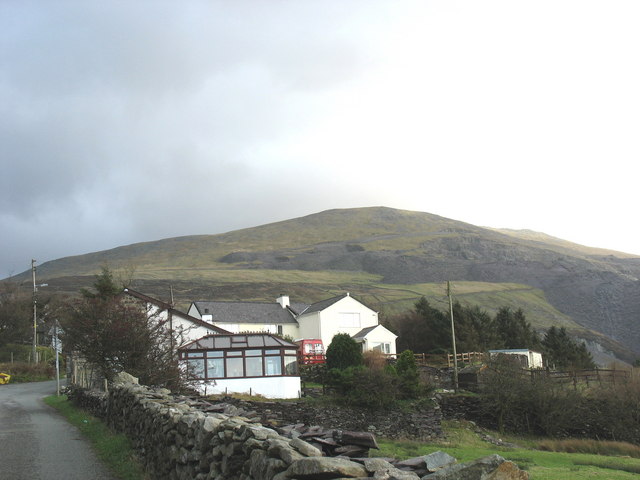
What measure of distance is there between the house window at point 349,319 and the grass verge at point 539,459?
89.1 feet

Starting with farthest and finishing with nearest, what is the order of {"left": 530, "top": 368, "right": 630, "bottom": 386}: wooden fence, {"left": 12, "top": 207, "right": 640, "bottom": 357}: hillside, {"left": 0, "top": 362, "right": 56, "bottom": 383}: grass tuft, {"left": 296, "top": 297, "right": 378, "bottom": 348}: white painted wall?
{"left": 12, "top": 207, "right": 640, "bottom": 357}: hillside → {"left": 296, "top": 297, "right": 378, "bottom": 348}: white painted wall → {"left": 0, "top": 362, "right": 56, "bottom": 383}: grass tuft → {"left": 530, "top": 368, "right": 630, "bottom": 386}: wooden fence

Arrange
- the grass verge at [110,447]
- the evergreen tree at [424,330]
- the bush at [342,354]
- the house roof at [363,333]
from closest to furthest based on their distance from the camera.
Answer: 1. the grass verge at [110,447]
2. the bush at [342,354]
3. the house roof at [363,333]
4. the evergreen tree at [424,330]

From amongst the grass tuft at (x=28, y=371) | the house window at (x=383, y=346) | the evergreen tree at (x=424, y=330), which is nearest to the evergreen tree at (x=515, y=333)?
the evergreen tree at (x=424, y=330)

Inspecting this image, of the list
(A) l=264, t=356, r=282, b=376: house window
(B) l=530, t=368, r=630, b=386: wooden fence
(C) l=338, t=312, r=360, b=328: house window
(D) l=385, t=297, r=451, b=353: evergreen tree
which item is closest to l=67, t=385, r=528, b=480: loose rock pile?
(A) l=264, t=356, r=282, b=376: house window

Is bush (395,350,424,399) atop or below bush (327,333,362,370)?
below

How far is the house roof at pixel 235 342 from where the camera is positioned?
133 ft

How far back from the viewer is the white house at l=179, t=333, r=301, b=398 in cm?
3978

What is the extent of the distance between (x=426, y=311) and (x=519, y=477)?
69.4 meters

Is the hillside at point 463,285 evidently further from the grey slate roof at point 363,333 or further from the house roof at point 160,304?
the house roof at point 160,304

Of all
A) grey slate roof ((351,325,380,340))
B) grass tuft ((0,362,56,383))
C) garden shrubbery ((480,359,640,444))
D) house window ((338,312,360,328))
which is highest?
house window ((338,312,360,328))

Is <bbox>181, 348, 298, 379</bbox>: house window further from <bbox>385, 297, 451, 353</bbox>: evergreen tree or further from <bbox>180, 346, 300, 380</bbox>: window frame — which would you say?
<bbox>385, 297, 451, 353</bbox>: evergreen tree

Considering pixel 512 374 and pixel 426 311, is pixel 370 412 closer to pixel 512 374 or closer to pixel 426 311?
pixel 512 374

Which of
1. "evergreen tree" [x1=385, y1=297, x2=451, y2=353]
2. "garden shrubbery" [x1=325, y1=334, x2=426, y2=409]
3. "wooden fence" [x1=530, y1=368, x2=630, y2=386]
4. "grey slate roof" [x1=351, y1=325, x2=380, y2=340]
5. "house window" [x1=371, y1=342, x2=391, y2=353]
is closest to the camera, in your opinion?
"garden shrubbery" [x1=325, y1=334, x2=426, y2=409]

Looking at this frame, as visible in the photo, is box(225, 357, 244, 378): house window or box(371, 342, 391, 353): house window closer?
box(225, 357, 244, 378): house window
